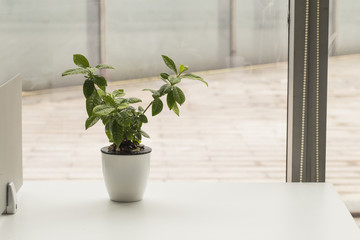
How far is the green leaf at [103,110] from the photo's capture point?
2.17 metres

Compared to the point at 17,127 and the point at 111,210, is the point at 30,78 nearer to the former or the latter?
the point at 17,127

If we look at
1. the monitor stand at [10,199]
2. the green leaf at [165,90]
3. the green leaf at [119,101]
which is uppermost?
the green leaf at [165,90]

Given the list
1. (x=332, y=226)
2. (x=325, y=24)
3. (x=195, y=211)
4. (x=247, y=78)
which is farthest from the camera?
(x=247, y=78)

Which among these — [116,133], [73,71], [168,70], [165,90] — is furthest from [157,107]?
[168,70]

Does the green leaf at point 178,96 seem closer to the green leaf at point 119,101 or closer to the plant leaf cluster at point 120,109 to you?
the plant leaf cluster at point 120,109

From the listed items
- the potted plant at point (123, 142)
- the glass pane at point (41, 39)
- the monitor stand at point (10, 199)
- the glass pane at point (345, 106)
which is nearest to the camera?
the monitor stand at point (10, 199)

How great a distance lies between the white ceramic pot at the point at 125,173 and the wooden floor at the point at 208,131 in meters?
0.99

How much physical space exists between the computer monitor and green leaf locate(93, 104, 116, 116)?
0.87ft

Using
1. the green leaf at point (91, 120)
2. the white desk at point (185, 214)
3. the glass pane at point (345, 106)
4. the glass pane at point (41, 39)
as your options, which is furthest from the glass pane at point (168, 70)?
the green leaf at point (91, 120)

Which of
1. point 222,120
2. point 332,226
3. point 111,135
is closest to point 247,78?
point 222,120

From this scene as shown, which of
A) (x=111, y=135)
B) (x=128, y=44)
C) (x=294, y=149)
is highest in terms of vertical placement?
(x=128, y=44)

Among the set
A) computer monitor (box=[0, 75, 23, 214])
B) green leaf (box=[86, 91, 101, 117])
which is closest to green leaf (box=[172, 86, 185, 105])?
green leaf (box=[86, 91, 101, 117])

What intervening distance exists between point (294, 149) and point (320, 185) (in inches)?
25.6

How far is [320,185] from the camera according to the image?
2.47 metres
